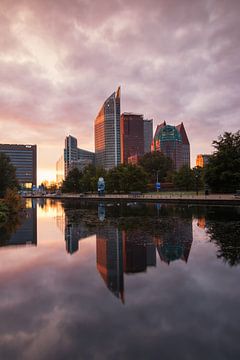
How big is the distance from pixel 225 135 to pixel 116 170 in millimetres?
35799

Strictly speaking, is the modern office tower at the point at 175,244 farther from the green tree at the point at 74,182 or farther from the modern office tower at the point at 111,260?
the green tree at the point at 74,182

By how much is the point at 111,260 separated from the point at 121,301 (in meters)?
4.18

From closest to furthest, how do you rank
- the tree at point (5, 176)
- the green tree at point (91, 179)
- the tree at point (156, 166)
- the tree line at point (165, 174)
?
the tree at point (5, 176) → the tree line at point (165, 174) → the green tree at point (91, 179) → the tree at point (156, 166)

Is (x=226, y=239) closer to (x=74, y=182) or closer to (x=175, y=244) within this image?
(x=175, y=244)

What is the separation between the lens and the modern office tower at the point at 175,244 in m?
12.4

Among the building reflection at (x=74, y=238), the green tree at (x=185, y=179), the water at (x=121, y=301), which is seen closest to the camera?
the water at (x=121, y=301)

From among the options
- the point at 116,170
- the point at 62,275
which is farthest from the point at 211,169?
the point at 62,275

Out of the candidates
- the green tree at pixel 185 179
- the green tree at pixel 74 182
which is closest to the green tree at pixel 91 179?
the green tree at pixel 74 182

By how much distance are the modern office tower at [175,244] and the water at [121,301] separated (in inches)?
3.5

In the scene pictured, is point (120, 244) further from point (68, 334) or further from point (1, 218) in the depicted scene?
point (1, 218)

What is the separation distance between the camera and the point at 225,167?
57.5 meters

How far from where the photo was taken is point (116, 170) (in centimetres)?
8762

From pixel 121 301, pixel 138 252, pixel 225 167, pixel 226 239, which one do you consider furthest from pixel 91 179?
pixel 121 301

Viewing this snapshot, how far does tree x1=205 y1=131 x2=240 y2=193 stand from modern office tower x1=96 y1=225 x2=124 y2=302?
43.5m
